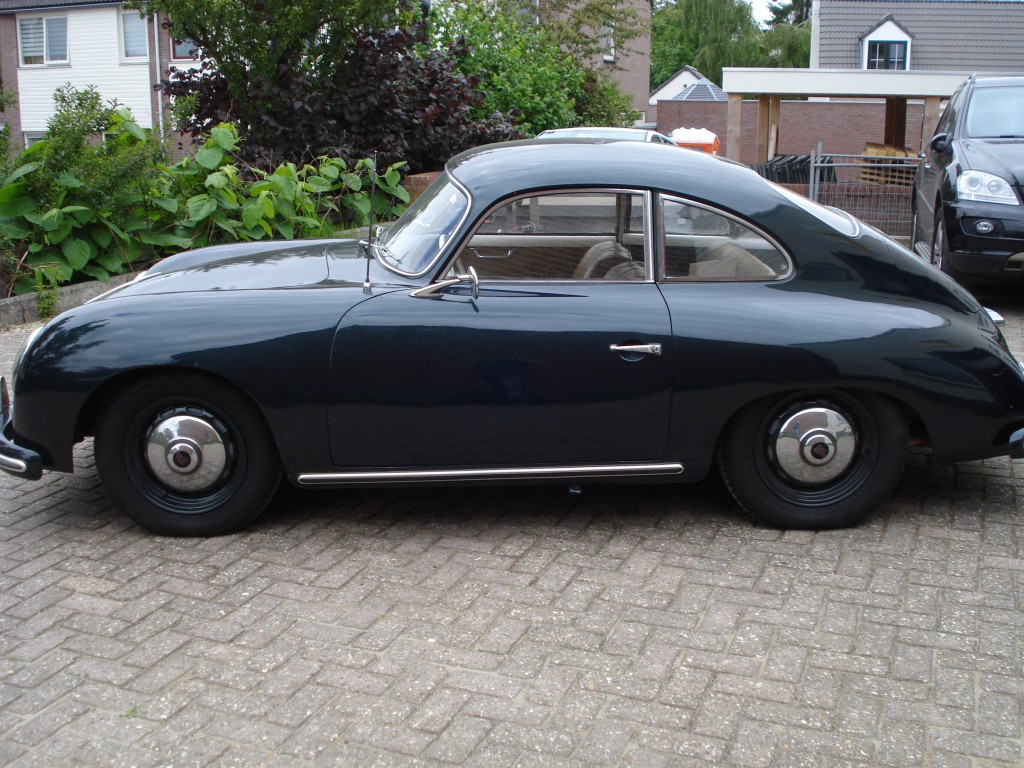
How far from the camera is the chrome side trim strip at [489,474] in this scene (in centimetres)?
409

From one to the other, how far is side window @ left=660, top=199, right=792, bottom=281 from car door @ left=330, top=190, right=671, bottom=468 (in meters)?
0.18

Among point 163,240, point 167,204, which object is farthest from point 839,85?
point 163,240

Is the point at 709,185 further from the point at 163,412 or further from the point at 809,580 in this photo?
the point at 163,412

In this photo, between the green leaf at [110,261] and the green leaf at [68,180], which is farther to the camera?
the green leaf at [110,261]

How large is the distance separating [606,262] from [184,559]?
1962 mm

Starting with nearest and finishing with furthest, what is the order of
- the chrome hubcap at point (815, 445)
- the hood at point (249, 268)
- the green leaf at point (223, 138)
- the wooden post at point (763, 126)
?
the chrome hubcap at point (815, 445), the hood at point (249, 268), the green leaf at point (223, 138), the wooden post at point (763, 126)

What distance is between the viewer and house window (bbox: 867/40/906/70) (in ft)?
149

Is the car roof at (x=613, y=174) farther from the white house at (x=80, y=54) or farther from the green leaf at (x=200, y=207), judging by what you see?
the white house at (x=80, y=54)

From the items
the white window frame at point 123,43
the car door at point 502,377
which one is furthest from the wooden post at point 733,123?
the white window frame at point 123,43

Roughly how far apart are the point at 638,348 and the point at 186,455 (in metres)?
1.74

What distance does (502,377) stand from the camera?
4031mm

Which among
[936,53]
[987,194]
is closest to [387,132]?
[987,194]

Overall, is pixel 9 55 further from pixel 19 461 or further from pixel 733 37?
pixel 733 37

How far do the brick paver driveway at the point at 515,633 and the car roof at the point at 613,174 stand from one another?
4.25 feet
